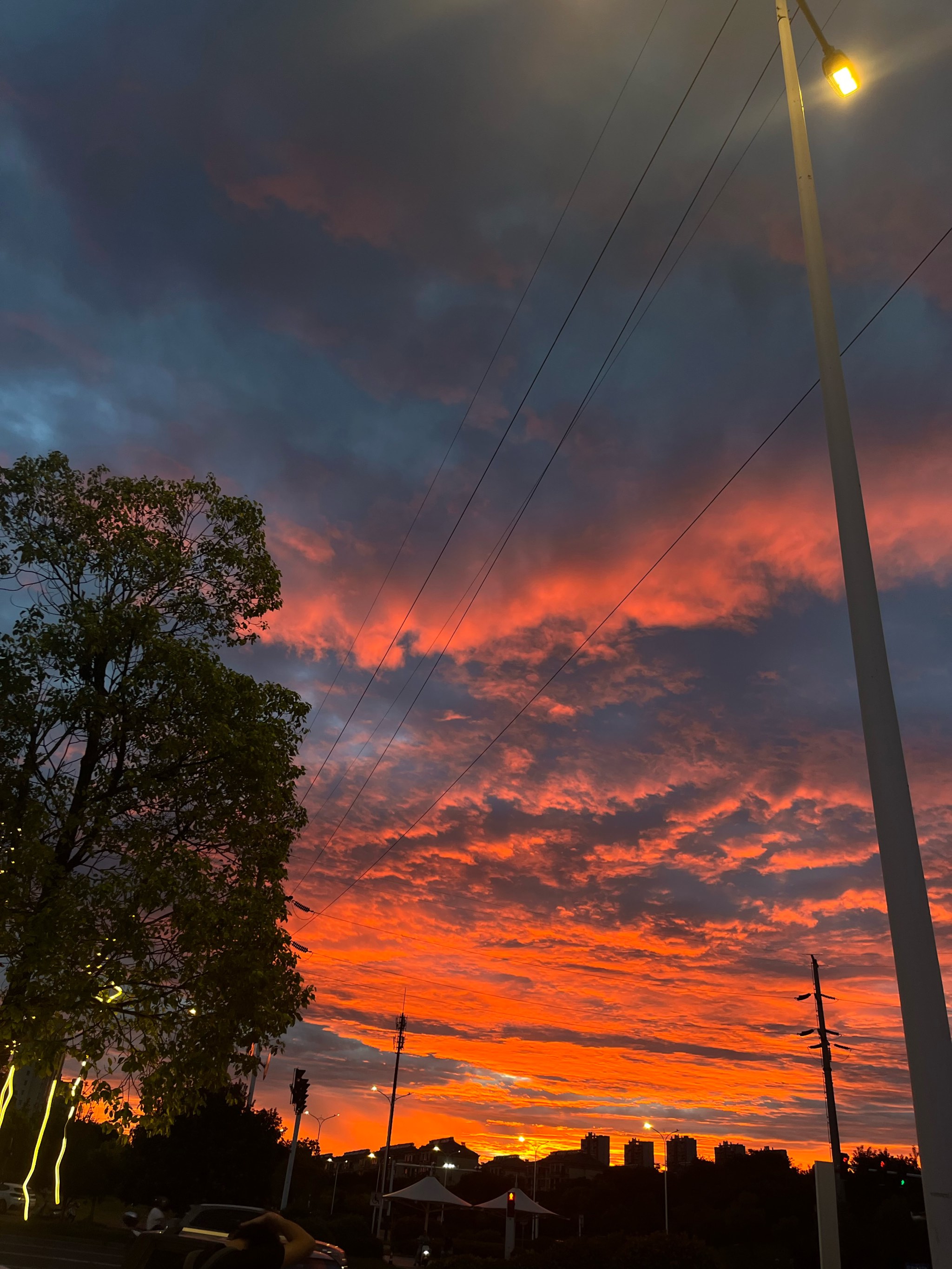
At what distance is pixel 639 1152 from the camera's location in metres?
175

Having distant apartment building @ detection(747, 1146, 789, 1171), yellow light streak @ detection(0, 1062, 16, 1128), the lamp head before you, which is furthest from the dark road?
distant apartment building @ detection(747, 1146, 789, 1171)

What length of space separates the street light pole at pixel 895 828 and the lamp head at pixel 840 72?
2.79 m

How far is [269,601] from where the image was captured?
16047 millimetres

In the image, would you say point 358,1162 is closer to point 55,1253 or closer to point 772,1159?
point 772,1159

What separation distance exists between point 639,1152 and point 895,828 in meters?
203

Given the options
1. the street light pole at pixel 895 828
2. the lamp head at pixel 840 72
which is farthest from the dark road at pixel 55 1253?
the lamp head at pixel 840 72

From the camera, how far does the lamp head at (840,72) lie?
848cm

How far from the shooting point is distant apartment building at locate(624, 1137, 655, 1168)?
166250 mm

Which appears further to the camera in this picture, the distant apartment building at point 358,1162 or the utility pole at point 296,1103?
the distant apartment building at point 358,1162

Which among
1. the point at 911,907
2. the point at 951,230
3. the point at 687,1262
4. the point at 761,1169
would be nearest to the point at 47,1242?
the point at 687,1262

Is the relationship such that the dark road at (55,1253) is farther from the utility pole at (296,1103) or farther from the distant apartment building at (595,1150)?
the distant apartment building at (595,1150)

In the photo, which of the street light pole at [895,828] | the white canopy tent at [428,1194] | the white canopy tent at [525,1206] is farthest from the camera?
the white canopy tent at [428,1194]

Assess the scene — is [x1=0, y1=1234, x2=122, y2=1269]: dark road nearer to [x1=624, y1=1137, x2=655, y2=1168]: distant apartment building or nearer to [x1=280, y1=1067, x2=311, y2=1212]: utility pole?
[x1=280, y1=1067, x2=311, y2=1212]: utility pole

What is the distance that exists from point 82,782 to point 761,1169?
271ft
